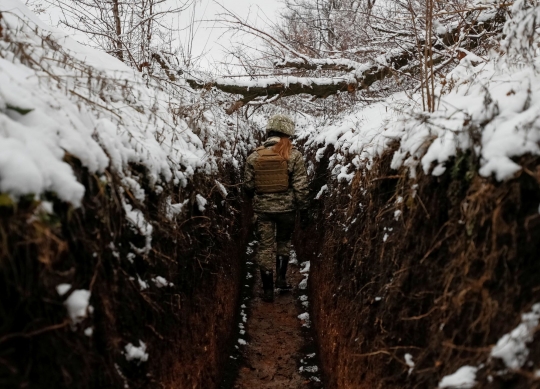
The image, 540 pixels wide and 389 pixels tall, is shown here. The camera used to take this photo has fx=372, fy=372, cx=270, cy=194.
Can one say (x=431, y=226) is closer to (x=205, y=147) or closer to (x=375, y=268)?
(x=375, y=268)

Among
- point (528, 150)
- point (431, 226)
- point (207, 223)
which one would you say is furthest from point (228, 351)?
point (528, 150)

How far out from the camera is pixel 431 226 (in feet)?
7.34

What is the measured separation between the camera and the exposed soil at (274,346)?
419 cm

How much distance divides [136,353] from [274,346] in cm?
309

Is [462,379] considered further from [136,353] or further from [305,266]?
[305,266]

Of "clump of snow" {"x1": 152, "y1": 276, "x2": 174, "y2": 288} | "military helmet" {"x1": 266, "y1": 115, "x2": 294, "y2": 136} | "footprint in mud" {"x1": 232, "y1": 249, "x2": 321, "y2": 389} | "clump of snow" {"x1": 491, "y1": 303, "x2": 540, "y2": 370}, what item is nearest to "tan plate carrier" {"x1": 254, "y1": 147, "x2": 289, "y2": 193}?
"military helmet" {"x1": 266, "y1": 115, "x2": 294, "y2": 136}

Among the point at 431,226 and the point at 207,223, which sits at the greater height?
the point at 431,226

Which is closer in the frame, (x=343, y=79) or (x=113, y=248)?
(x=113, y=248)

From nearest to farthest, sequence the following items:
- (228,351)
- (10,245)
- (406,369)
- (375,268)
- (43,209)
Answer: (10,245)
(43,209)
(406,369)
(375,268)
(228,351)

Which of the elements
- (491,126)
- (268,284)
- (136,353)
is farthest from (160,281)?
(268,284)

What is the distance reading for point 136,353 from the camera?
2043mm

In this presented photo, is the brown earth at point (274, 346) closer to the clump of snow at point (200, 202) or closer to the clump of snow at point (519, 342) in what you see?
the clump of snow at point (200, 202)

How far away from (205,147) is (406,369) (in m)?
3.40

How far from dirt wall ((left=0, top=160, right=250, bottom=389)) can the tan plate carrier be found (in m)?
2.17
